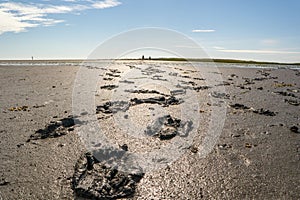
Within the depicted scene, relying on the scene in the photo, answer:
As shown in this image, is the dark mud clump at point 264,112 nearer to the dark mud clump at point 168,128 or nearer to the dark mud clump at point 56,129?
the dark mud clump at point 168,128

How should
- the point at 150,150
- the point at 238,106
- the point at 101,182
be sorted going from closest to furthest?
the point at 101,182 < the point at 150,150 < the point at 238,106

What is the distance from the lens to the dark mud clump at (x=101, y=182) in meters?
3.30

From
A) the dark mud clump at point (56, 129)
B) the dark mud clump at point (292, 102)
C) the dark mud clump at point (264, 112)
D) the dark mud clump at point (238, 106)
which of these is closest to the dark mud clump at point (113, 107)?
the dark mud clump at point (56, 129)

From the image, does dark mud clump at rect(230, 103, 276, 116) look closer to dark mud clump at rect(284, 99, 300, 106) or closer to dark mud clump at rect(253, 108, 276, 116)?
dark mud clump at rect(253, 108, 276, 116)

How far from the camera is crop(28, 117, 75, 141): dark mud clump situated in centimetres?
534

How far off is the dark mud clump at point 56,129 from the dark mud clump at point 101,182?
157 cm

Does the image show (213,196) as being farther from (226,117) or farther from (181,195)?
(226,117)

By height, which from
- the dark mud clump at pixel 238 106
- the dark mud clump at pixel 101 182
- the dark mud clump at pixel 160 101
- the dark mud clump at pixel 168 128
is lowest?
the dark mud clump at pixel 101 182

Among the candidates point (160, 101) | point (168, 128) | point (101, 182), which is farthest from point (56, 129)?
point (160, 101)

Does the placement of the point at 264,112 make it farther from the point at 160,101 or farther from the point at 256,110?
the point at 160,101

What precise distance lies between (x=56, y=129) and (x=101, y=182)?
261cm

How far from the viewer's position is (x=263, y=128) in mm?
6062

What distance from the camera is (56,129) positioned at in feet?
18.8

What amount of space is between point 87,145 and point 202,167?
201cm
